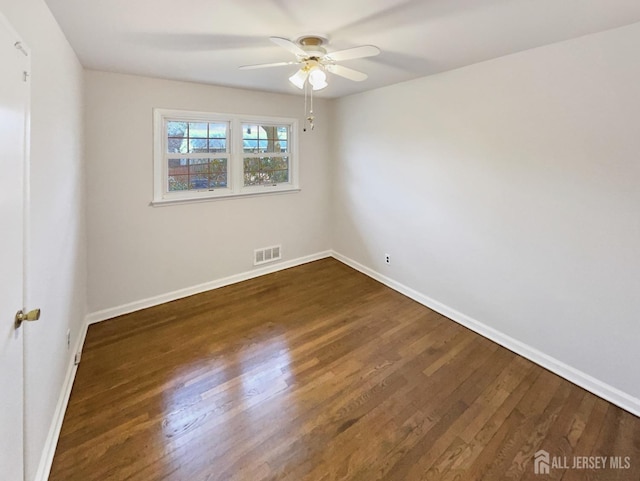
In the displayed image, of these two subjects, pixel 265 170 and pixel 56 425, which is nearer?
pixel 56 425

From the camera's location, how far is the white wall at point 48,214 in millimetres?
1500

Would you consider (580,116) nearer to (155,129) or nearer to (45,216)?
(45,216)

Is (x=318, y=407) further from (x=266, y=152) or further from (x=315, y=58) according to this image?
(x=266, y=152)

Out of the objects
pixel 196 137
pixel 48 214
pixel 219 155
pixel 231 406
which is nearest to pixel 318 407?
pixel 231 406

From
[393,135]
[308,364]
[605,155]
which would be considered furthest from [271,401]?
[393,135]

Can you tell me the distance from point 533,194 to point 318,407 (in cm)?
225

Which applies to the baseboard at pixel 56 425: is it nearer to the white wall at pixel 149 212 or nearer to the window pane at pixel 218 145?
the white wall at pixel 149 212

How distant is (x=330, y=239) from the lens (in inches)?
199

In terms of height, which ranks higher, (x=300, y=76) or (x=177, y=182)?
(x=300, y=76)

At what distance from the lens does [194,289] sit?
3836 mm

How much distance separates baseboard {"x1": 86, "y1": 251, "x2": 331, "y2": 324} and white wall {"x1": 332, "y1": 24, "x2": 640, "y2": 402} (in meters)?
1.50

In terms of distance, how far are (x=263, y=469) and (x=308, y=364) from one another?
0.92m

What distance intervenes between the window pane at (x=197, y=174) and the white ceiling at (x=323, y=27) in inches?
42.3

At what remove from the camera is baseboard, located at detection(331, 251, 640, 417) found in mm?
2209
